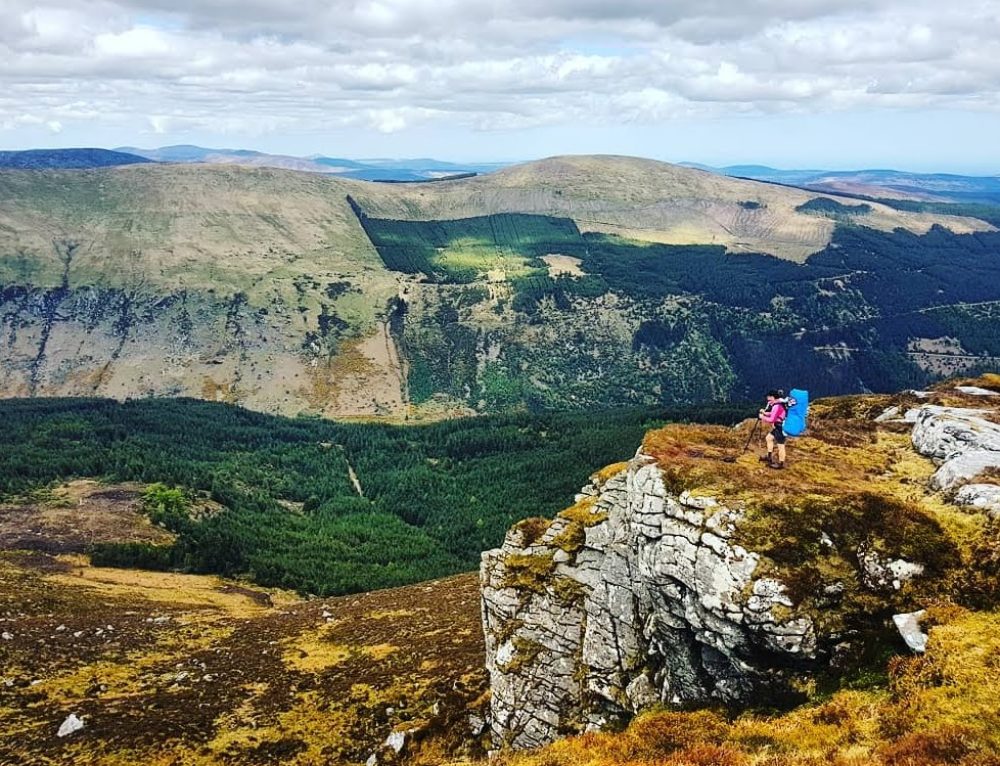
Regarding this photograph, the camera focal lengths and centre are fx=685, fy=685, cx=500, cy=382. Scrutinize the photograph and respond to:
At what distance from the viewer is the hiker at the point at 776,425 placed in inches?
1473

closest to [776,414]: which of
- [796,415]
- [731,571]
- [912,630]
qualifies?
[796,415]

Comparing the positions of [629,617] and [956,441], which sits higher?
[956,441]

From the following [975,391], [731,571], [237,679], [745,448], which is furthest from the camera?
[237,679]

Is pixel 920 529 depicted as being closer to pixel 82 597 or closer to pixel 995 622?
pixel 995 622

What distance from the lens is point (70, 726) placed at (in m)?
50.4

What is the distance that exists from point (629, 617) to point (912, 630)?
13.5 m

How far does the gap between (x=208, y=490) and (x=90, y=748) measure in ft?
494

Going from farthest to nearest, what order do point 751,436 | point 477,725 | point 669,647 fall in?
point 477,725, point 751,436, point 669,647

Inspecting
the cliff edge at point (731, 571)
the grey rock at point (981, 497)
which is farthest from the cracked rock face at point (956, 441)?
the grey rock at point (981, 497)

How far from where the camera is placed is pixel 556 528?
44.9m

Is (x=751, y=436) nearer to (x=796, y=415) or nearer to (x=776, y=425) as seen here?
(x=776, y=425)

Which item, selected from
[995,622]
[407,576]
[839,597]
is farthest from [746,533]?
[407,576]

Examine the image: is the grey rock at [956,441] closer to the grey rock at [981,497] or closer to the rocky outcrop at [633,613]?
the grey rock at [981,497]

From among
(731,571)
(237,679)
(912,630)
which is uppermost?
(731,571)
